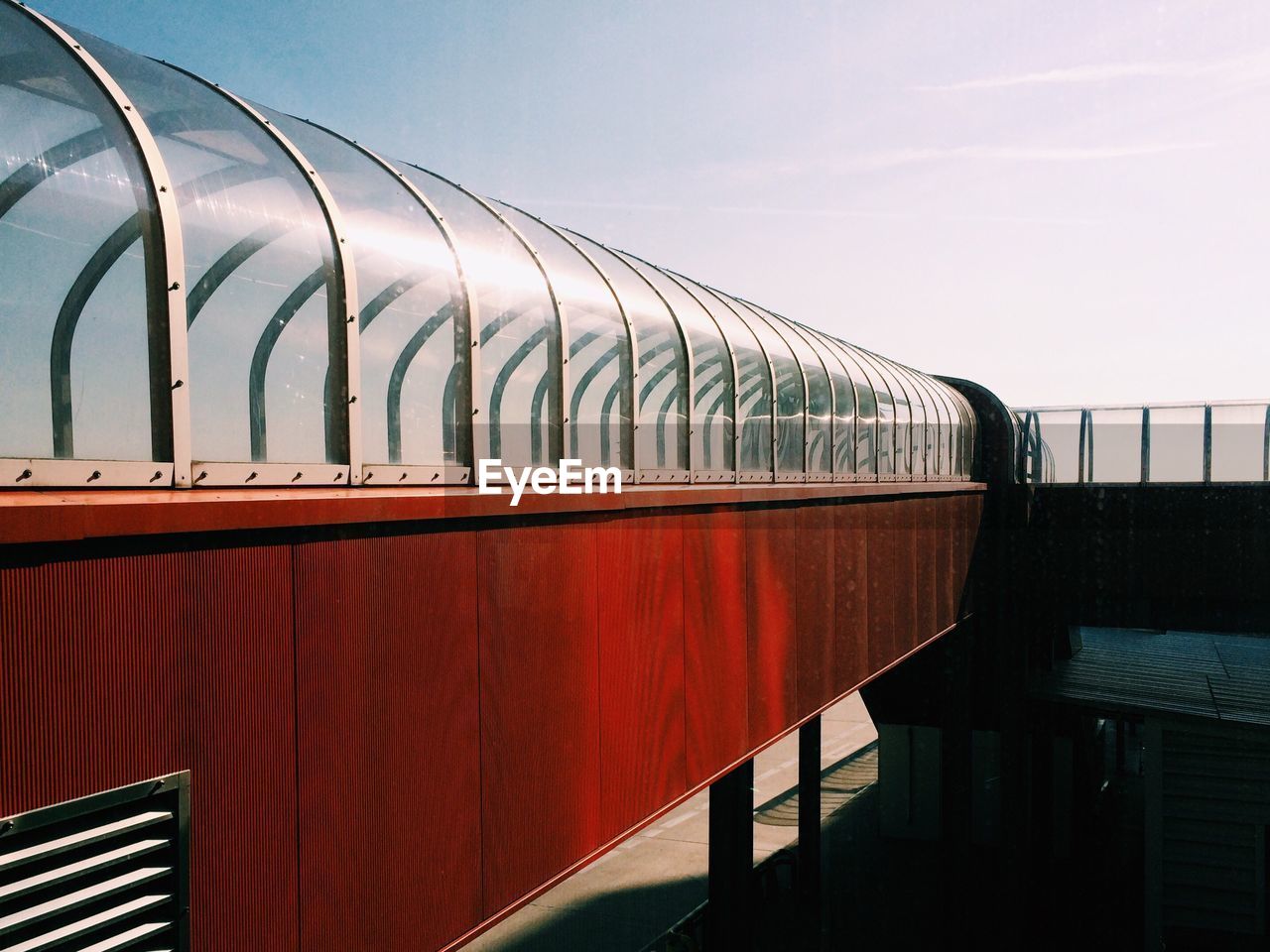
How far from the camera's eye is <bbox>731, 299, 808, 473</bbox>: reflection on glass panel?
10.0 meters

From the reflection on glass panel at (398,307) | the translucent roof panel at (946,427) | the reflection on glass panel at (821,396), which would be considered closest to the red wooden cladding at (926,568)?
the translucent roof panel at (946,427)

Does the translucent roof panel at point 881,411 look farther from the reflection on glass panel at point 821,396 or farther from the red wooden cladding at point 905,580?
the reflection on glass panel at point 821,396

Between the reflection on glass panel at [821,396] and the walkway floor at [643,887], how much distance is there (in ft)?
23.3

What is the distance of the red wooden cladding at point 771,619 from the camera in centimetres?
862

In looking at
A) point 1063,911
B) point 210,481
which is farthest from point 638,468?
point 1063,911

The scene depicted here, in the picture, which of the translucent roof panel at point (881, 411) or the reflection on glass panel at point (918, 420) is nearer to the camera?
the translucent roof panel at point (881, 411)

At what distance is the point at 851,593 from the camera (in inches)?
432

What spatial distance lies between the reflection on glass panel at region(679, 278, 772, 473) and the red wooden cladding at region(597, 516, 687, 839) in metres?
2.04

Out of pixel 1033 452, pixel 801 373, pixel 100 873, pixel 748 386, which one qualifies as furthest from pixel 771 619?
pixel 1033 452

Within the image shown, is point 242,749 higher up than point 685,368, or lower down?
lower down

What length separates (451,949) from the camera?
5.19m

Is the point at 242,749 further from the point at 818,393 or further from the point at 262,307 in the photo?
the point at 818,393

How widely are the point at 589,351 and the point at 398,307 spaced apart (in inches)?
77.1

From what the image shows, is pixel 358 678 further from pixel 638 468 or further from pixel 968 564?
pixel 968 564
